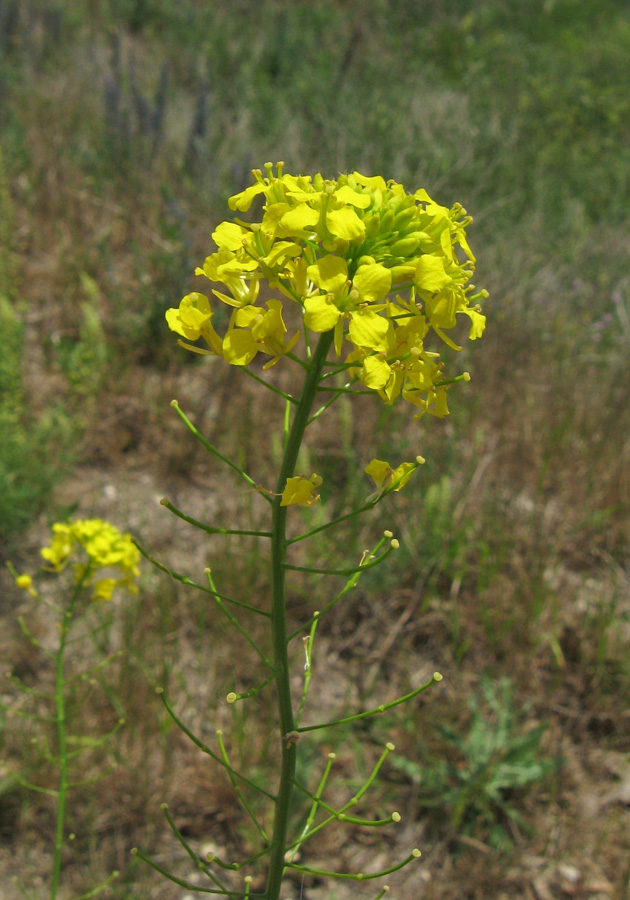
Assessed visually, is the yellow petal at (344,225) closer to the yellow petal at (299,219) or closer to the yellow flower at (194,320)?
the yellow petal at (299,219)

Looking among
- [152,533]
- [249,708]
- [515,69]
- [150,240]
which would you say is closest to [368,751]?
[249,708]

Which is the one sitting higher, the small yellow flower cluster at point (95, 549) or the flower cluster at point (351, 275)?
the flower cluster at point (351, 275)

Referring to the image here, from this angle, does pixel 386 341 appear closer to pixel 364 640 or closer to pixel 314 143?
pixel 364 640

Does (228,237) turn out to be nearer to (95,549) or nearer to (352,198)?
(352,198)

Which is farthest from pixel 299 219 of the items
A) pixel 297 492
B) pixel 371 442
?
pixel 371 442

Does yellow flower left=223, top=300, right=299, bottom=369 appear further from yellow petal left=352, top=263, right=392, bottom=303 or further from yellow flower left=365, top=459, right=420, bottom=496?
yellow flower left=365, top=459, right=420, bottom=496

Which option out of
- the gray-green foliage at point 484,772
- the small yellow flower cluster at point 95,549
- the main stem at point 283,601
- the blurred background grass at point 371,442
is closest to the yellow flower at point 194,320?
the main stem at point 283,601
